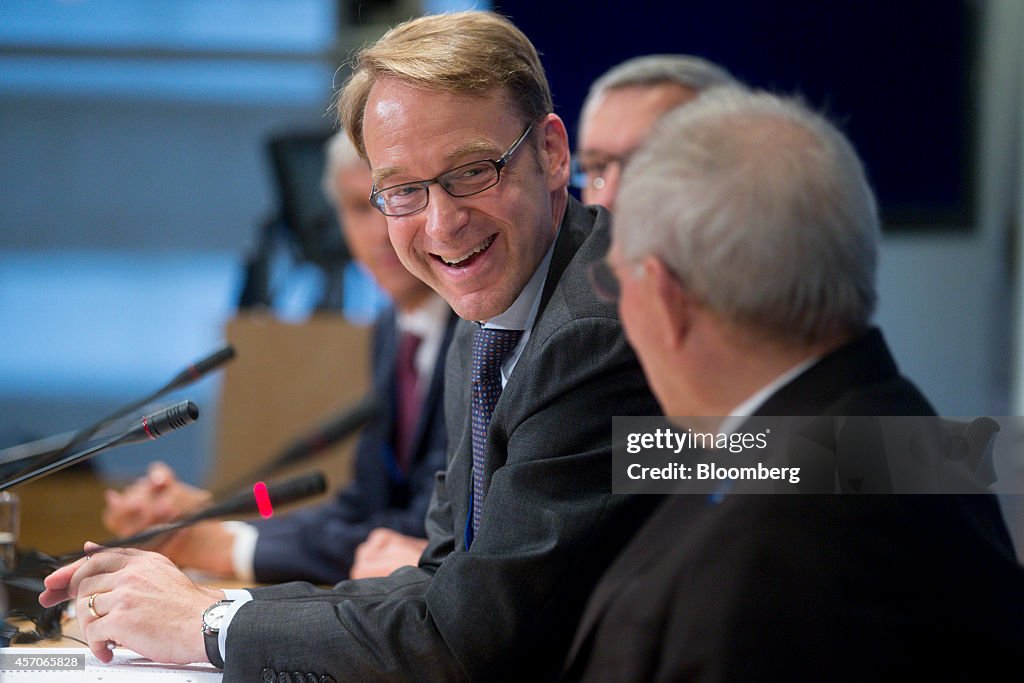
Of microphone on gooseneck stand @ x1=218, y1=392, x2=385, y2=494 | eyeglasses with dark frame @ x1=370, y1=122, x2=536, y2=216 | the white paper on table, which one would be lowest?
the white paper on table

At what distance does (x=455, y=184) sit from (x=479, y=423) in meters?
0.25

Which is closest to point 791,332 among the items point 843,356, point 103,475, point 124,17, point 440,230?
point 843,356

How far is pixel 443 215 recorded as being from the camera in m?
1.16

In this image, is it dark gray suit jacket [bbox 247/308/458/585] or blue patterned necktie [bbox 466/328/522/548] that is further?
dark gray suit jacket [bbox 247/308/458/585]

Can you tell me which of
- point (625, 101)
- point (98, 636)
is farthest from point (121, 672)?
point (625, 101)

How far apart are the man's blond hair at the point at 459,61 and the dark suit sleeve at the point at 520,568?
27cm

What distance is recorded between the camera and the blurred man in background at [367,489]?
180cm

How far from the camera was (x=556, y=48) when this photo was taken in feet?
6.49

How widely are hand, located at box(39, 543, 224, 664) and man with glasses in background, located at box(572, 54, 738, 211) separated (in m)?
1.10

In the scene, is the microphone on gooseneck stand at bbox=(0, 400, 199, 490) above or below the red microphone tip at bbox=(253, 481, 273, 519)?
above

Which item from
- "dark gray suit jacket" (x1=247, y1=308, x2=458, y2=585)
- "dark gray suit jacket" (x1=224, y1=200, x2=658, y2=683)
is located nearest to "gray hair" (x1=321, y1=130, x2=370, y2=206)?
"dark gray suit jacket" (x1=247, y1=308, x2=458, y2=585)

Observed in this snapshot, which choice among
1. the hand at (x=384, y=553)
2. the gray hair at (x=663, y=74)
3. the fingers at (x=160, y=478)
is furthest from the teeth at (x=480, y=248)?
the gray hair at (x=663, y=74)

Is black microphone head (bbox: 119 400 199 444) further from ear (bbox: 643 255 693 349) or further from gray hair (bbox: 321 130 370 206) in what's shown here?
gray hair (bbox: 321 130 370 206)

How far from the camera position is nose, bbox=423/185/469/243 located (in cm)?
115
